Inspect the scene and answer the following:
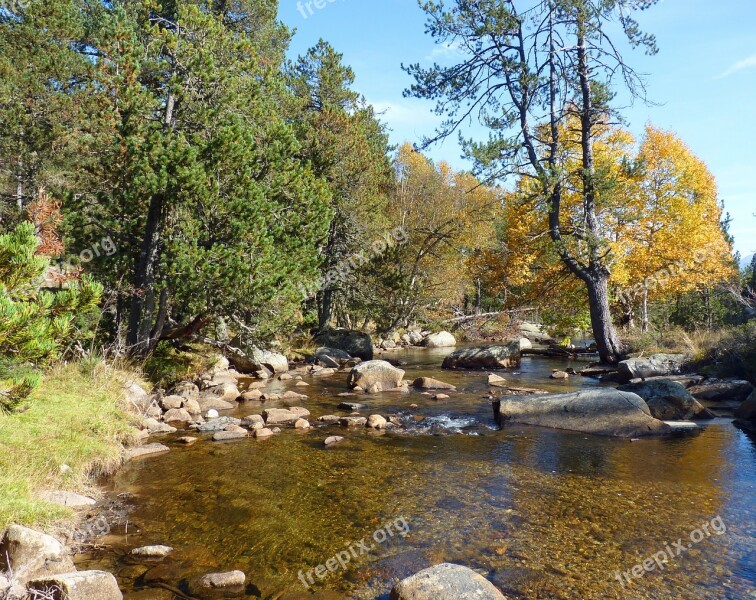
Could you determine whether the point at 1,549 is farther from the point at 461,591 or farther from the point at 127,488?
the point at 461,591

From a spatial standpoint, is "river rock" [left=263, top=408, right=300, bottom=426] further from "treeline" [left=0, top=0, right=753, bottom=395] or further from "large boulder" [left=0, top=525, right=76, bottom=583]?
"large boulder" [left=0, top=525, right=76, bottom=583]

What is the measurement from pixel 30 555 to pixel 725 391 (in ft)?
45.6

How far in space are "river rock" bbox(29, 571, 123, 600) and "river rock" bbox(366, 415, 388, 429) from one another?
6.43 metres

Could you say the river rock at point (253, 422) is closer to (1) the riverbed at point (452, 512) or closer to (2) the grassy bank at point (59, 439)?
(1) the riverbed at point (452, 512)

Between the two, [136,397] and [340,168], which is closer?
[136,397]

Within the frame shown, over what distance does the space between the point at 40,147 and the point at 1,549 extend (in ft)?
63.4

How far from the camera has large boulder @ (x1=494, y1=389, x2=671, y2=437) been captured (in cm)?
946

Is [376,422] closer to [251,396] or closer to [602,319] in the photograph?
[251,396]

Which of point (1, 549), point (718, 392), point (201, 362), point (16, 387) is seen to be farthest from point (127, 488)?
point (718, 392)

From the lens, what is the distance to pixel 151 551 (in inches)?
203

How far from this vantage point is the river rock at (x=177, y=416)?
10.9 m

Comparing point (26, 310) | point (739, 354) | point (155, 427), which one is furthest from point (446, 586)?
point (739, 354)

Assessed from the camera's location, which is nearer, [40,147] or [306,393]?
[306,393]

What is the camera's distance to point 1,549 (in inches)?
172
